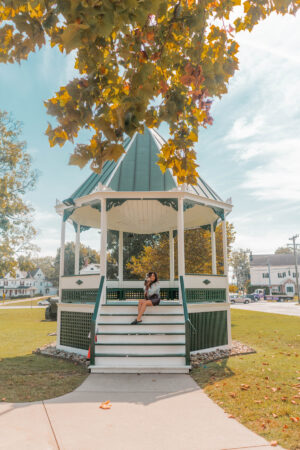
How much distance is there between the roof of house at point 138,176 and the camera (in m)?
9.62

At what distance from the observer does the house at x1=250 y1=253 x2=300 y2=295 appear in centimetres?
7194

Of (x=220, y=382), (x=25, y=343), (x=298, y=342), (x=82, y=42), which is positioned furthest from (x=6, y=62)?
(x=298, y=342)

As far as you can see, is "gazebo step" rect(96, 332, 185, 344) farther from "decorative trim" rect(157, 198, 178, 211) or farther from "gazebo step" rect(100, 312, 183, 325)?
"decorative trim" rect(157, 198, 178, 211)

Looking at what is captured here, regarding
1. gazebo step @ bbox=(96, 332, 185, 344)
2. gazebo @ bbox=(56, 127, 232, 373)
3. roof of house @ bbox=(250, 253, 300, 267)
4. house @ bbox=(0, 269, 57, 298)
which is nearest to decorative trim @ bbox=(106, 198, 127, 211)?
gazebo @ bbox=(56, 127, 232, 373)

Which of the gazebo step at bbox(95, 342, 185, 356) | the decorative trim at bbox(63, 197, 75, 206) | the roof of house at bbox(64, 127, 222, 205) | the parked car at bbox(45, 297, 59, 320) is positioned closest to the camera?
the gazebo step at bbox(95, 342, 185, 356)

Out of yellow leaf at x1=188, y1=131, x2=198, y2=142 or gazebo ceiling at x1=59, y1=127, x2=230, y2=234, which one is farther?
gazebo ceiling at x1=59, y1=127, x2=230, y2=234

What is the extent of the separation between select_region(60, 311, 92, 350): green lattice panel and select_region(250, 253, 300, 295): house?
69.1 m

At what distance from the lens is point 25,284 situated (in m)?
102

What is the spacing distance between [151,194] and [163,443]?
6535 mm

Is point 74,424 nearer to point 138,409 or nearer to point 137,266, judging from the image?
point 138,409

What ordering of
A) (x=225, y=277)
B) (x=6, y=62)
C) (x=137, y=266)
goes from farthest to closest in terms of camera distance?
(x=137, y=266), (x=225, y=277), (x=6, y=62)

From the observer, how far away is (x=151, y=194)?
926cm

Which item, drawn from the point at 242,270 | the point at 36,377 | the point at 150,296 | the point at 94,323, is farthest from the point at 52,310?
the point at 242,270

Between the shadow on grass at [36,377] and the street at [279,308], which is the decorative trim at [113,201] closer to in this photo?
the shadow on grass at [36,377]
